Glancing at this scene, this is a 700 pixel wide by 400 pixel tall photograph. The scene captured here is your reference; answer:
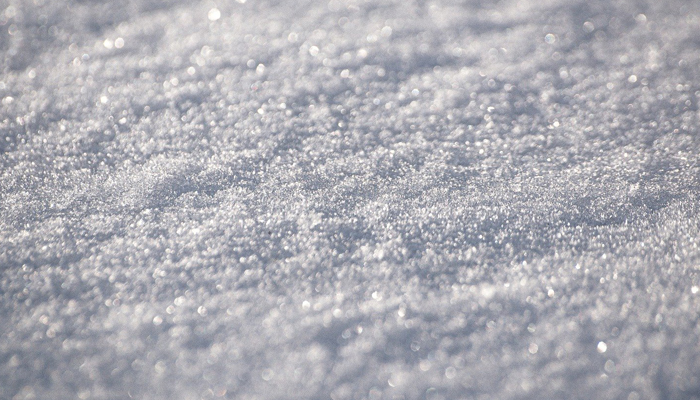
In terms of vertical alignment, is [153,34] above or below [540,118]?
above

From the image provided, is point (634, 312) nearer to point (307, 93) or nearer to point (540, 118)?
point (540, 118)

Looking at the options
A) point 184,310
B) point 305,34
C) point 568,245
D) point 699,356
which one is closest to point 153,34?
point 305,34

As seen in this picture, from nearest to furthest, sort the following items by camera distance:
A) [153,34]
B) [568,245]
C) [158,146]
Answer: [568,245]
[158,146]
[153,34]

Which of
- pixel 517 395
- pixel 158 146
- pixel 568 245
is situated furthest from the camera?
pixel 158 146

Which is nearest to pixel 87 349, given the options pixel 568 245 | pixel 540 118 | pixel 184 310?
pixel 184 310

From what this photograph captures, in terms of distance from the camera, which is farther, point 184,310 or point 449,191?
point 449,191

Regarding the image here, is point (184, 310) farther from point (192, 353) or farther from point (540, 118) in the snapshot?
point (540, 118)
